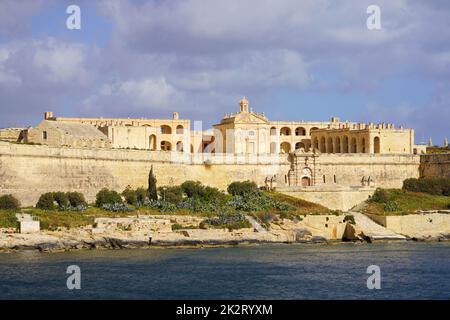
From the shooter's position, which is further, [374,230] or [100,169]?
[100,169]

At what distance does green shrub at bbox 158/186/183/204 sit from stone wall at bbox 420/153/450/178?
19.4 metres

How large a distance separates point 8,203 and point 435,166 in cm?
3173

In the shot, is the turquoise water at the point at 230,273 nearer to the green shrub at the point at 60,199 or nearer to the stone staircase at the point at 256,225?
the stone staircase at the point at 256,225

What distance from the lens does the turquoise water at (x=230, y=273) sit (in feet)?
116

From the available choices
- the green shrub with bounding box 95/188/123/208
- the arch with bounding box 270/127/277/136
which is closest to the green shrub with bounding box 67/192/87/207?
the green shrub with bounding box 95/188/123/208

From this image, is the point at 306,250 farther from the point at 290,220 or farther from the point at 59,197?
the point at 59,197

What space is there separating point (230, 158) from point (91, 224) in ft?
58.8

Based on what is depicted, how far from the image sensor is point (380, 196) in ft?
209

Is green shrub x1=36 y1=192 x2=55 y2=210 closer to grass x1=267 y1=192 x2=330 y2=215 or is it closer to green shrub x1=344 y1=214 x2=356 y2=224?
grass x1=267 y1=192 x2=330 y2=215

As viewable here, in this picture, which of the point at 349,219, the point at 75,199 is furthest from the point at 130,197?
the point at 349,219

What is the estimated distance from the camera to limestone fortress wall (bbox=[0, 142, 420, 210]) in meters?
53.7

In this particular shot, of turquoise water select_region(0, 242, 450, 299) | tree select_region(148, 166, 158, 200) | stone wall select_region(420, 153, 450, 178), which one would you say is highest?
stone wall select_region(420, 153, 450, 178)

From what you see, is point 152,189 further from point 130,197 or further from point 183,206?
point 183,206

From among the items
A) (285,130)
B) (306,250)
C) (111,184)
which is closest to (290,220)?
(306,250)
